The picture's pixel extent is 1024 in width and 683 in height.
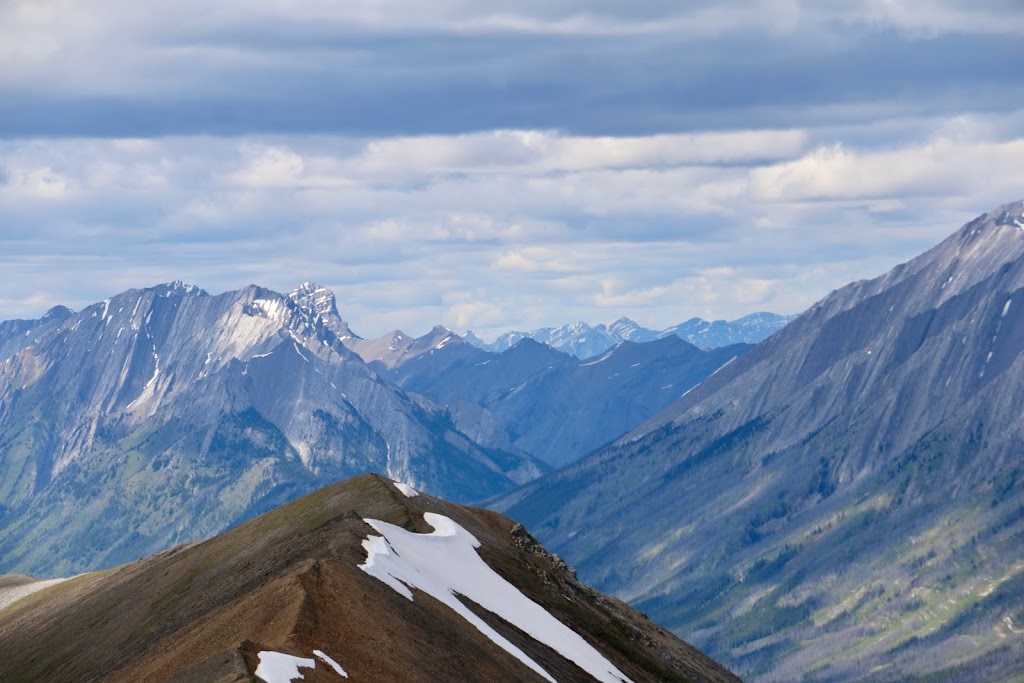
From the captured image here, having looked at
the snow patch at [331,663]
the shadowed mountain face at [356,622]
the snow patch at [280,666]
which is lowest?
the snow patch at [280,666]

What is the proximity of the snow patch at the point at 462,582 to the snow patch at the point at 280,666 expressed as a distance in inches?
1450

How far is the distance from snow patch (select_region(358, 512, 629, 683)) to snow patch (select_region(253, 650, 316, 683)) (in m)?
36.8

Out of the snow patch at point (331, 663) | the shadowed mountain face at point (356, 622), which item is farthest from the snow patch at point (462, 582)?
the snow patch at point (331, 663)

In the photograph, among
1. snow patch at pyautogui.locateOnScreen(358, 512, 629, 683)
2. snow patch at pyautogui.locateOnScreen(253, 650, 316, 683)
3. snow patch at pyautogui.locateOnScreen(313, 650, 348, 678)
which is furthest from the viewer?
snow patch at pyautogui.locateOnScreen(358, 512, 629, 683)

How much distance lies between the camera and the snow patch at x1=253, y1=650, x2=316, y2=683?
334ft

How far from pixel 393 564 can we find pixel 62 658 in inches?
2675

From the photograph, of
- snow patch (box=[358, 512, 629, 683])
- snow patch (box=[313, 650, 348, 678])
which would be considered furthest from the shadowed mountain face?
snow patch (box=[313, 650, 348, 678])

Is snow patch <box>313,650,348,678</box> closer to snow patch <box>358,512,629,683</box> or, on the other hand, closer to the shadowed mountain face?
the shadowed mountain face

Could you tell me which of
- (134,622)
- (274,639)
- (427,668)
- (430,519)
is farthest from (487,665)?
(134,622)

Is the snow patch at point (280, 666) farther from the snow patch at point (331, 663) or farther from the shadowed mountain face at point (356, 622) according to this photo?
the snow patch at point (331, 663)

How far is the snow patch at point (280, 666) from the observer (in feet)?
334

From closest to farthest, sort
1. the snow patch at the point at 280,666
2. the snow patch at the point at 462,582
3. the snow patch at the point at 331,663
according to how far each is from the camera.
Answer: the snow patch at the point at 280,666 → the snow patch at the point at 331,663 → the snow patch at the point at 462,582

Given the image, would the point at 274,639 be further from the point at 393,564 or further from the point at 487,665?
the point at 393,564

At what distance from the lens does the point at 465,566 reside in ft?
591
